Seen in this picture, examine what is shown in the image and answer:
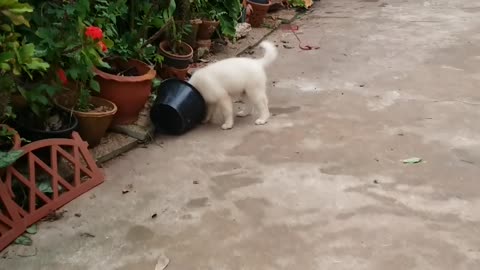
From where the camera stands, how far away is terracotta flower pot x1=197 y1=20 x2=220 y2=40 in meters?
5.59

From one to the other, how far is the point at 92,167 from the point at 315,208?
1345mm

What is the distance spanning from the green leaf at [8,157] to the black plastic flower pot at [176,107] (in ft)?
4.17

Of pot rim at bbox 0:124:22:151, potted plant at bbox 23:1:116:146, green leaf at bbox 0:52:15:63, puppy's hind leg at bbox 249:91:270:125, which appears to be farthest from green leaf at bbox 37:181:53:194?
puppy's hind leg at bbox 249:91:270:125

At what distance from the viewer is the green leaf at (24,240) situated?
2814 mm

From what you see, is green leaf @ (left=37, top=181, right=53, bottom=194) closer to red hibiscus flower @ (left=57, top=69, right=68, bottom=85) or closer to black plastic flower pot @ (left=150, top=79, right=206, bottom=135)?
red hibiscus flower @ (left=57, top=69, right=68, bottom=85)

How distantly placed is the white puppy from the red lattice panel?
3.53 feet

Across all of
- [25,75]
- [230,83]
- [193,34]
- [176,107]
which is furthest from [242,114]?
[25,75]

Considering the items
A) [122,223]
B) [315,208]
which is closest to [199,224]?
[122,223]

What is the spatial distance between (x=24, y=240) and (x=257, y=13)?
15.9ft

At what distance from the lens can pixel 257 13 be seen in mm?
7047

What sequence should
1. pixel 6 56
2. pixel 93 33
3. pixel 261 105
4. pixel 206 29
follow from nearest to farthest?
pixel 6 56, pixel 93 33, pixel 261 105, pixel 206 29

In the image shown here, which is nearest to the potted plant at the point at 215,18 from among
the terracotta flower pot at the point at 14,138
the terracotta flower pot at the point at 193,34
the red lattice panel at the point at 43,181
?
the terracotta flower pot at the point at 193,34

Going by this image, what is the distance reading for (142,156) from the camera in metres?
3.82

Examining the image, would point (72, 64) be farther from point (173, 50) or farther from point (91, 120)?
point (173, 50)
